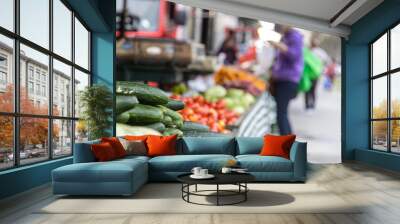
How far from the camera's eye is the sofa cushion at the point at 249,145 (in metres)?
6.21

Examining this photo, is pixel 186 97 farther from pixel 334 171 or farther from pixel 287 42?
pixel 334 171

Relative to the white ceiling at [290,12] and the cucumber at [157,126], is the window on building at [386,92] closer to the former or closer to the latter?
the white ceiling at [290,12]

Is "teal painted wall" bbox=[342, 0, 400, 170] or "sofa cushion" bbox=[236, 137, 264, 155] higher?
"teal painted wall" bbox=[342, 0, 400, 170]

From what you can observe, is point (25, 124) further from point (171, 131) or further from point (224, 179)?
point (171, 131)

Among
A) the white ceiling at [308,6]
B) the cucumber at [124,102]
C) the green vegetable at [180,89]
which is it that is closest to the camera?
the white ceiling at [308,6]

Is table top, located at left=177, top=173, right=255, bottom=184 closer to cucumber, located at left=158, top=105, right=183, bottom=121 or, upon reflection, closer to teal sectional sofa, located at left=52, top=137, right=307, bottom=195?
teal sectional sofa, located at left=52, top=137, right=307, bottom=195

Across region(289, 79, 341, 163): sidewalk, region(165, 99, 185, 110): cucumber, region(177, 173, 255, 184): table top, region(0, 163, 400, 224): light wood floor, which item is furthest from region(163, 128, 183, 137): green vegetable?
region(177, 173, 255, 184): table top

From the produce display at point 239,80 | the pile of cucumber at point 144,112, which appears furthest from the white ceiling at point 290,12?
the produce display at point 239,80

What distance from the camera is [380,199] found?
14.6ft

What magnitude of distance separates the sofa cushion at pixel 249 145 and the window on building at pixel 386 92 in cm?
298

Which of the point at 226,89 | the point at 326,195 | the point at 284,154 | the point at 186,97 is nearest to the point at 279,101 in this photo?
the point at 226,89

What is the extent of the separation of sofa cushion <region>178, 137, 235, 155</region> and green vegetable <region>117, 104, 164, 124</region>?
182 cm

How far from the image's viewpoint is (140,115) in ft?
26.0

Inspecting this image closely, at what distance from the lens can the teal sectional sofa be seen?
443cm
